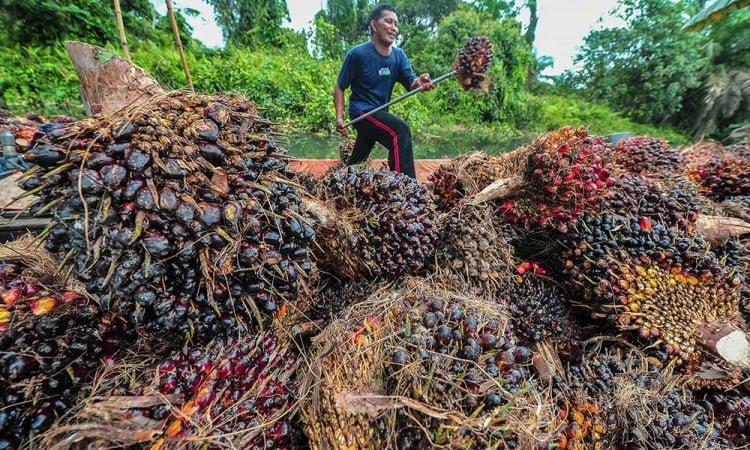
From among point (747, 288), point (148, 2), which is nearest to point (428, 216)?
point (747, 288)

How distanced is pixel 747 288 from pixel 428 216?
52.8 inches

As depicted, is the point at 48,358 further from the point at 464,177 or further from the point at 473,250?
the point at 464,177

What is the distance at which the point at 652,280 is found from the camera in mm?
1261

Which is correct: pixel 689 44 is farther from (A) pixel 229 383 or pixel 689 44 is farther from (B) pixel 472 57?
(A) pixel 229 383

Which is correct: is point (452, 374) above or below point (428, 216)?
below

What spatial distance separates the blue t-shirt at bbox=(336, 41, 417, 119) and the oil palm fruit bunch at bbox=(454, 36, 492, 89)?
65cm

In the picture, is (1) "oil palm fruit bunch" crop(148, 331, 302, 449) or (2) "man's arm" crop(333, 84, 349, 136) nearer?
(1) "oil palm fruit bunch" crop(148, 331, 302, 449)

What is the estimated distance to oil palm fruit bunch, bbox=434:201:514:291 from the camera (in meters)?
1.38

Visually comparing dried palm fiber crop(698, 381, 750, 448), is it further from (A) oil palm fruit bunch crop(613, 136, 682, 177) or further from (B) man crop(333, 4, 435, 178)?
(B) man crop(333, 4, 435, 178)

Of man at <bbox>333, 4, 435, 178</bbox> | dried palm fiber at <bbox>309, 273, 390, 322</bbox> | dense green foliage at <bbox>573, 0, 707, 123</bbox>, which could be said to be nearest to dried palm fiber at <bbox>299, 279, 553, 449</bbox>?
dried palm fiber at <bbox>309, 273, 390, 322</bbox>

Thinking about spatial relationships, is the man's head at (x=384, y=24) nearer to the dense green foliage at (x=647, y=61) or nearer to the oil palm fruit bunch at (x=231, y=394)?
the oil palm fruit bunch at (x=231, y=394)

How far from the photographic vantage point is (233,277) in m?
0.88

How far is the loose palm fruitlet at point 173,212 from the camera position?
2.43 ft

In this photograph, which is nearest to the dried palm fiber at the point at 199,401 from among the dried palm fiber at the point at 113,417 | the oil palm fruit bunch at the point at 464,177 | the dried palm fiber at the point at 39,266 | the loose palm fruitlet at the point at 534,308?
the dried palm fiber at the point at 113,417
